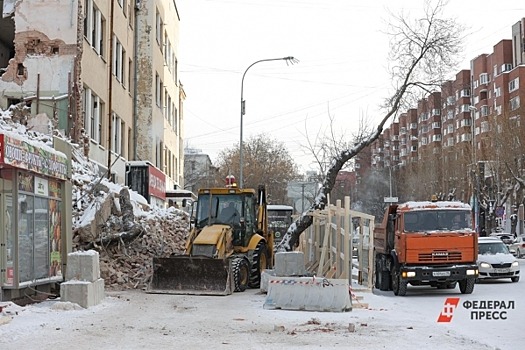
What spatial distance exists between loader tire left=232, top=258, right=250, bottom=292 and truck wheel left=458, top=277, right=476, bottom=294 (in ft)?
19.9

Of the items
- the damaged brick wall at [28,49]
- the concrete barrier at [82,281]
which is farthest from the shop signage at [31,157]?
the damaged brick wall at [28,49]

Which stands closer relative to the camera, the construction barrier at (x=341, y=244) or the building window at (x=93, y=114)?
the construction barrier at (x=341, y=244)

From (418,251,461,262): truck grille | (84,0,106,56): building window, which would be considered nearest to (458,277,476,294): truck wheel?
(418,251,461,262): truck grille

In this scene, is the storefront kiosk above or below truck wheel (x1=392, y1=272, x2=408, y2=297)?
above

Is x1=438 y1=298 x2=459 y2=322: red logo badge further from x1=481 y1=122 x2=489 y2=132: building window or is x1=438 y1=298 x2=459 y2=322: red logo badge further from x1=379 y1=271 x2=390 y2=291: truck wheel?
x1=481 y1=122 x2=489 y2=132: building window

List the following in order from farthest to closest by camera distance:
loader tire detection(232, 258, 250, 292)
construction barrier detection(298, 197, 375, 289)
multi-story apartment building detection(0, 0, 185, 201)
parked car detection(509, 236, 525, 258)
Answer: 1. parked car detection(509, 236, 525, 258)
2. multi-story apartment building detection(0, 0, 185, 201)
3. construction barrier detection(298, 197, 375, 289)
4. loader tire detection(232, 258, 250, 292)

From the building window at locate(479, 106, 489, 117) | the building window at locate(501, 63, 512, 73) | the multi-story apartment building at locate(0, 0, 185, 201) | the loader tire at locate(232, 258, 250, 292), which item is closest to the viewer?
the loader tire at locate(232, 258, 250, 292)

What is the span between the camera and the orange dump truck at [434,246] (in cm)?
2200

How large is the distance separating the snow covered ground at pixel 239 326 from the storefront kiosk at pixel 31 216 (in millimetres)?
752

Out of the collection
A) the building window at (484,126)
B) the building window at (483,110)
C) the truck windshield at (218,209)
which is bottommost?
the truck windshield at (218,209)

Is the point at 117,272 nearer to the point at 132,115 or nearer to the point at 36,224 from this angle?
the point at 36,224

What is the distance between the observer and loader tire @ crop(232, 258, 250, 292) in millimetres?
21013

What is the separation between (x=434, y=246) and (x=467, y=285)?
56.4 inches

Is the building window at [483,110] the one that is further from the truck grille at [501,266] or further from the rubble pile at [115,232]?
the rubble pile at [115,232]
